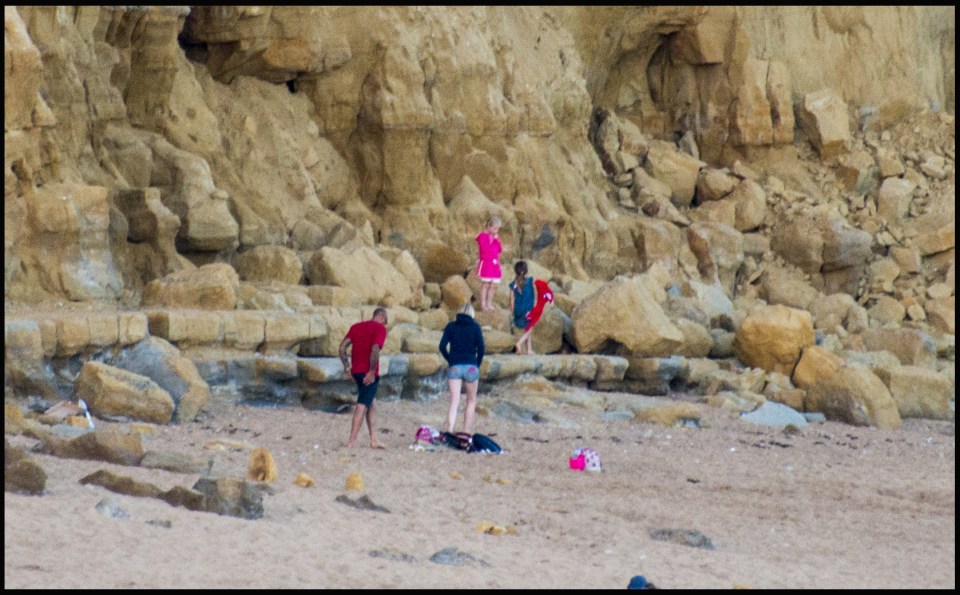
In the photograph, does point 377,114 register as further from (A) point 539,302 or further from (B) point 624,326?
(B) point 624,326

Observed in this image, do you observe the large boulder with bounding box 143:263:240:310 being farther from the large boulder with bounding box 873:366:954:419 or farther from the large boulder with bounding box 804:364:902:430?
the large boulder with bounding box 873:366:954:419

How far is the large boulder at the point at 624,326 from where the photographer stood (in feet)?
65.8

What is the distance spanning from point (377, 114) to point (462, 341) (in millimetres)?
10601

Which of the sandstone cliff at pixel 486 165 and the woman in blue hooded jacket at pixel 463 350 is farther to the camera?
the sandstone cliff at pixel 486 165

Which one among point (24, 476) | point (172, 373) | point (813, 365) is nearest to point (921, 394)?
point (813, 365)

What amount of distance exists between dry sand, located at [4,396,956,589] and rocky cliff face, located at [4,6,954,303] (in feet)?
13.1

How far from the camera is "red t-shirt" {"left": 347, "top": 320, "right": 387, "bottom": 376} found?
13.0 m

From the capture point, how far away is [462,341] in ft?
44.2

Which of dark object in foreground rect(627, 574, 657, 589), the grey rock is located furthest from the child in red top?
dark object in foreground rect(627, 574, 657, 589)

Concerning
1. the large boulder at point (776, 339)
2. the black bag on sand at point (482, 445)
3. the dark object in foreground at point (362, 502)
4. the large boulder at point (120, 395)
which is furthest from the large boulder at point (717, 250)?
the dark object in foreground at point (362, 502)

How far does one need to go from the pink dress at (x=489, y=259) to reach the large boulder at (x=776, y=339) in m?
4.06

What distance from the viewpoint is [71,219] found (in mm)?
16203

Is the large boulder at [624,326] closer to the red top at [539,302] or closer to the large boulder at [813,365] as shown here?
the red top at [539,302]

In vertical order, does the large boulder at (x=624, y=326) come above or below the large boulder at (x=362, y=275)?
below
